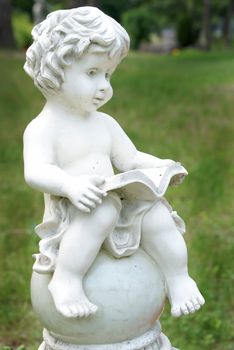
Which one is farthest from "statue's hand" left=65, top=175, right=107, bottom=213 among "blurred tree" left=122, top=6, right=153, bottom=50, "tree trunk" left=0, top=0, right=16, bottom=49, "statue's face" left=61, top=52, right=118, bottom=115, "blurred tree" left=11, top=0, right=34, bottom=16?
"blurred tree" left=11, top=0, right=34, bottom=16

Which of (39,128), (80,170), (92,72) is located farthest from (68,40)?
(80,170)

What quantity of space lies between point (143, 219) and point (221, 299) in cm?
173

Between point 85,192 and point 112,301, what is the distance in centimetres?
36

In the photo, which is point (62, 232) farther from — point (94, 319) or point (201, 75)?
point (201, 75)

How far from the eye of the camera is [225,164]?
5719mm

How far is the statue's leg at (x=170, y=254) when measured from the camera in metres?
2.01

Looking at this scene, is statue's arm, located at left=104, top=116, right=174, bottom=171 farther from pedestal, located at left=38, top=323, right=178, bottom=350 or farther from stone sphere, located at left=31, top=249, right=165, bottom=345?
pedestal, located at left=38, top=323, right=178, bottom=350

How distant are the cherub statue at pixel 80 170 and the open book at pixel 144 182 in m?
0.03

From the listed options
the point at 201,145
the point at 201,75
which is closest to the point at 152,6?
the point at 201,75

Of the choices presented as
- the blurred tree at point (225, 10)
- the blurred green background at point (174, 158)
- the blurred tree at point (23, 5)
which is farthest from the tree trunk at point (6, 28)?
the blurred tree at point (225, 10)

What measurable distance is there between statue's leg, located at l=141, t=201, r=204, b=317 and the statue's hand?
0.75ft

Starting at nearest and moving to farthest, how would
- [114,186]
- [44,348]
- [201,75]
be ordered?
[114,186]
[44,348]
[201,75]

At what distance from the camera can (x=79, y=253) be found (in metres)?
1.90

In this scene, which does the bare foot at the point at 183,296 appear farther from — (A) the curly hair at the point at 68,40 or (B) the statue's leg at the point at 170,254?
(A) the curly hair at the point at 68,40
